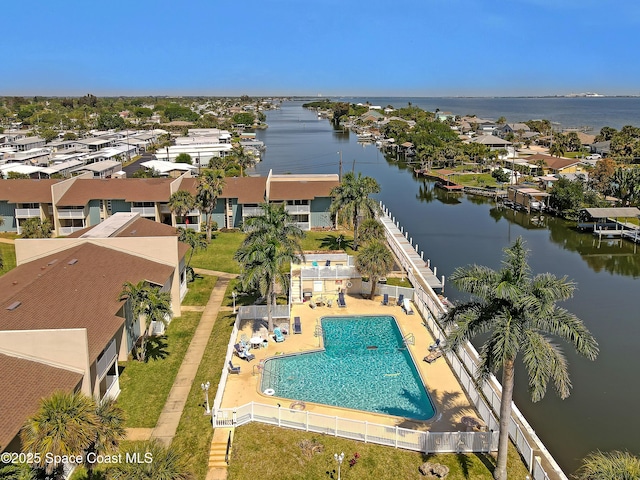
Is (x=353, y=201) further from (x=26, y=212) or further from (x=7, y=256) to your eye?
(x=26, y=212)

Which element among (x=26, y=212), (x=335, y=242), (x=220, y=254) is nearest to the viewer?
(x=220, y=254)

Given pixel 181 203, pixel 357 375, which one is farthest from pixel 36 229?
pixel 357 375

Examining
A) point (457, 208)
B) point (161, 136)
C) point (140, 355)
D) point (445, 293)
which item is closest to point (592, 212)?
point (457, 208)

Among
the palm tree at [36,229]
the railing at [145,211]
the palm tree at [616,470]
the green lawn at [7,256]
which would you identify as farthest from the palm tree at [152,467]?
the railing at [145,211]

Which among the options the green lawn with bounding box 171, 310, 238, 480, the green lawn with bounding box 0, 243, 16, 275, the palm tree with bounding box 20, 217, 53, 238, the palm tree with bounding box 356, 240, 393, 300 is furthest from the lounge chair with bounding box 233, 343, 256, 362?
the palm tree with bounding box 20, 217, 53, 238

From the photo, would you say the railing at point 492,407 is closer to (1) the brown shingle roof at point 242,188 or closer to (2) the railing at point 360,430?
(2) the railing at point 360,430
